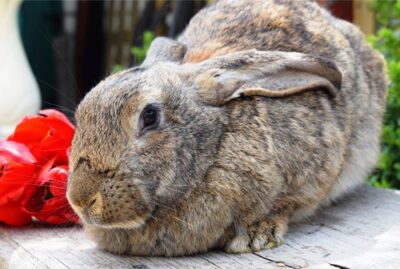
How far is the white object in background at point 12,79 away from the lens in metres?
3.71

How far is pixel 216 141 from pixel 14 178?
0.73 metres

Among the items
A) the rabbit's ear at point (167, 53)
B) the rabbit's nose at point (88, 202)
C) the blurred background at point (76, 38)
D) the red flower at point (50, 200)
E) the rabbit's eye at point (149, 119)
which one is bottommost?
the blurred background at point (76, 38)

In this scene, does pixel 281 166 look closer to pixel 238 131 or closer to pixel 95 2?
pixel 238 131

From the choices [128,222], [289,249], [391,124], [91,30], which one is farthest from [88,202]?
[91,30]

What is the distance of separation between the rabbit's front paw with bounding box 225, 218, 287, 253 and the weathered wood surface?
0.08 ft

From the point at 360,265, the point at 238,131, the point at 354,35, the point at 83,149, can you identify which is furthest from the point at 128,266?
the point at 354,35

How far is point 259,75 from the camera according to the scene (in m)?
2.41

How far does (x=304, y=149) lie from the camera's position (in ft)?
8.04

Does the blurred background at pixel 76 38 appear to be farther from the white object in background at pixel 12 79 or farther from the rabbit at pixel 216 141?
the rabbit at pixel 216 141

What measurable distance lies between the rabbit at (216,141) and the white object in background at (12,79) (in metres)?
1.25

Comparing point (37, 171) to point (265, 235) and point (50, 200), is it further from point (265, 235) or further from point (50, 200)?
point (265, 235)

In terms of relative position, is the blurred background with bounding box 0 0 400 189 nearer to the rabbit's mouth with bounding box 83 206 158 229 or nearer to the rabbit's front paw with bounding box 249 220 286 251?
the rabbit's front paw with bounding box 249 220 286 251

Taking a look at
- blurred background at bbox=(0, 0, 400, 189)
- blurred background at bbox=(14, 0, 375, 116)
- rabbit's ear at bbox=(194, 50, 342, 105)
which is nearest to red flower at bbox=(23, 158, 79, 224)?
rabbit's ear at bbox=(194, 50, 342, 105)

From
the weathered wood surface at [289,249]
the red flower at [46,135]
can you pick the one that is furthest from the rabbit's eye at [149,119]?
the red flower at [46,135]
